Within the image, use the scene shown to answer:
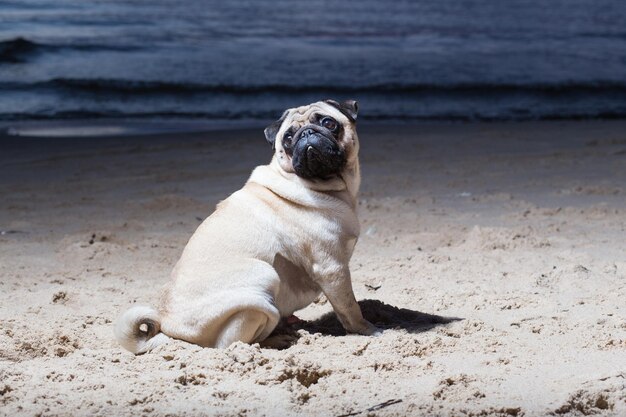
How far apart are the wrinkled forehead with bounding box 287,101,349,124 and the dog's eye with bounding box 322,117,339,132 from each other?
30 mm

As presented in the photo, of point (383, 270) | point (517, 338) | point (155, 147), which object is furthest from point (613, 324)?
point (155, 147)

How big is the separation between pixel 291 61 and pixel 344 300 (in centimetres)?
1387

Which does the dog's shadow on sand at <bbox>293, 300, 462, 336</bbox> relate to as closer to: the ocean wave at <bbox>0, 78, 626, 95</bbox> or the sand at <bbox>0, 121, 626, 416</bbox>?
the sand at <bbox>0, 121, 626, 416</bbox>

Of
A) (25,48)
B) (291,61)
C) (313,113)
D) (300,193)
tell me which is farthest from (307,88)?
(300,193)

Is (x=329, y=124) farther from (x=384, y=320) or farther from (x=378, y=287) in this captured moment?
(x=378, y=287)

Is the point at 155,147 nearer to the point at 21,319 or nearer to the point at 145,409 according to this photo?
the point at 21,319

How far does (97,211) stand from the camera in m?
7.05

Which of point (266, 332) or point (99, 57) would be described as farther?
point (99, 57)

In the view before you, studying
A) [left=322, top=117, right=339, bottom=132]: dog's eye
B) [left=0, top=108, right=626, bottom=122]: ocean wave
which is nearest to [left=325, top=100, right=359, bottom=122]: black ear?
[left=322, top=117, right=339, bottom=132]: dog's eye

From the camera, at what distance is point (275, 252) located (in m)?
4.07

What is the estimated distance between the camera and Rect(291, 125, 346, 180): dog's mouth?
13.2 ft

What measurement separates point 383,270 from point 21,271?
2.10 metres

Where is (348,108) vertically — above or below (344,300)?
above

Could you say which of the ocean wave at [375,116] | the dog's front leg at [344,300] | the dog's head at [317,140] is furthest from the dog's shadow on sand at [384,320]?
the ocean wave at [375,116]
